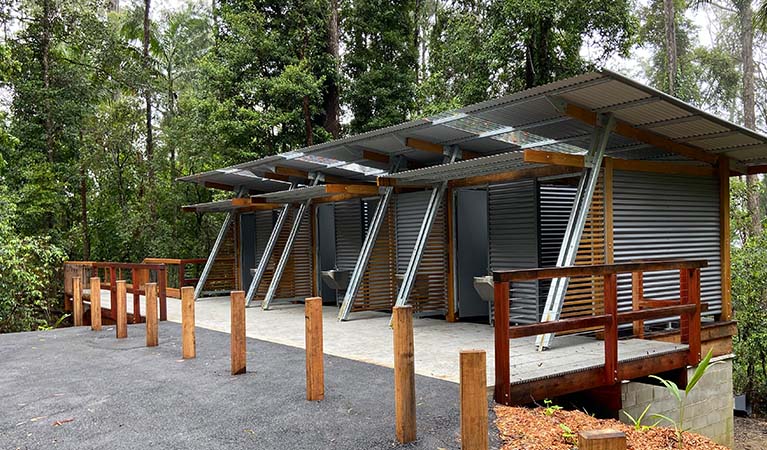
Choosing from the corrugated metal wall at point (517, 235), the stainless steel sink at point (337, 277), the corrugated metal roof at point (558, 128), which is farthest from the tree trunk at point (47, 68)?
the corrugated metal wall at point (517, 235)

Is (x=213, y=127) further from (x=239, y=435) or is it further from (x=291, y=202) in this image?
(x=239, y=435)

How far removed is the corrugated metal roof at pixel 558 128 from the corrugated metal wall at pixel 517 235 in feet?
1.80

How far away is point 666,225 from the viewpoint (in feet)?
23.4

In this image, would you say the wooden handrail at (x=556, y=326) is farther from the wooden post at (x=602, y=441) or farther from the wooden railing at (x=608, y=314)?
the wooden post at (x=602, y=441)

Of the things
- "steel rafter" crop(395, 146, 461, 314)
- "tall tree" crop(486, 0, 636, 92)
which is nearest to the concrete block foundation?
"steel rafter" crop(395, 146, 461, 314)

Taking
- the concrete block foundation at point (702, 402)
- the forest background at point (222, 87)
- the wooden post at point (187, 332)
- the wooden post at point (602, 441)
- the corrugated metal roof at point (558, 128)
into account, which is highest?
the forest background at point (222, 87)

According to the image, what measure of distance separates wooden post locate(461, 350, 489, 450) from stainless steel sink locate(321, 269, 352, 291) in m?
7.25

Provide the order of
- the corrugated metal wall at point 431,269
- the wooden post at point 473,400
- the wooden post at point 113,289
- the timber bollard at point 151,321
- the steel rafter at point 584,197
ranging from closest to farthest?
the wooden post at point 473,400
the steel rafter at point 584,197
the timber bollard at point 151,321
the corrugated metal wall at point 431,269
the wooden post at point 113,289

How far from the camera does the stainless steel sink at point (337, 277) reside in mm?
10336

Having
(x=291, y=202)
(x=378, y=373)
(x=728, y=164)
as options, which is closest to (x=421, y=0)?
(x=291, y=202)

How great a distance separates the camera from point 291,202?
11.5 meters

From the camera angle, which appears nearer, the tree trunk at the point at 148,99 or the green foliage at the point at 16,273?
the green foliage at the point at 16,273

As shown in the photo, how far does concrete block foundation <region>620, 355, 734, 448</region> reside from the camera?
5.49 metres

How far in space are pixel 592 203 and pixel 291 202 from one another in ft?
21.4
